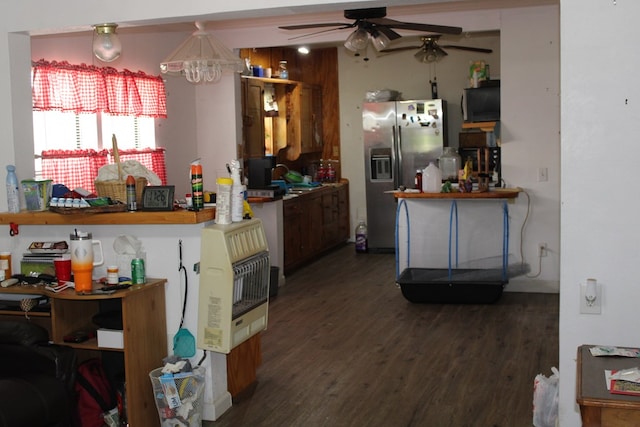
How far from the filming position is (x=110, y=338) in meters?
3.66

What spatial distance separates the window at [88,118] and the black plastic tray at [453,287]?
2580 millimetres

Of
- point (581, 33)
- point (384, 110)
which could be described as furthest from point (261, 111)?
point (581, 33)

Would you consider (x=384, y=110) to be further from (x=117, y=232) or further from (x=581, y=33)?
(x=581, y=33)

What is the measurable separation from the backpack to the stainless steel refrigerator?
216 inches

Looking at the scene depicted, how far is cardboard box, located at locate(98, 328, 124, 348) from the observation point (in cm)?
364

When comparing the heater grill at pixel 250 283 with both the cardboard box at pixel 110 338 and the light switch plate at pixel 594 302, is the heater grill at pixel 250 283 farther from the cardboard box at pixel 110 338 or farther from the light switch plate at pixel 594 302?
the light switch plate at pixel 594 302

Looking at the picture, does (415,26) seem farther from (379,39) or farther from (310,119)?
(310,119)

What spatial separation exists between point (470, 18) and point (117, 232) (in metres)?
4.23

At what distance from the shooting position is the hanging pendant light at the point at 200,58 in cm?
514

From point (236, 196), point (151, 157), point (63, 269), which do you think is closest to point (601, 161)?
point (236, 196)

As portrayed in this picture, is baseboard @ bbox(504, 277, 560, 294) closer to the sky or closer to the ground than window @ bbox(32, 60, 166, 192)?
closer to the ground

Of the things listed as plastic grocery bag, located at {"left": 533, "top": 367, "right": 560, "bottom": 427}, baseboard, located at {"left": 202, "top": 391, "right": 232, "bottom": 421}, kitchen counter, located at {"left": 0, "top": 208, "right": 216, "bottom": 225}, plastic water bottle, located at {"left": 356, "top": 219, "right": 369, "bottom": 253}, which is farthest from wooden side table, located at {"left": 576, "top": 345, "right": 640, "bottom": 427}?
plastic water bottle, located at {"left": 356, "top": 219, "right": 369, "bottom": 253}

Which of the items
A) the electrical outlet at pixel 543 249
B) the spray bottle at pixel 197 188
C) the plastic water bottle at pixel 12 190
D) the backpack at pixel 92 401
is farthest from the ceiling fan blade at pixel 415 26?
the backpack at pixel 92 401

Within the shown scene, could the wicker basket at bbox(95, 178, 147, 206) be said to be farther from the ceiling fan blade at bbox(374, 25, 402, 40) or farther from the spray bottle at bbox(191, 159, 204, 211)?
the ceiling fan blade at bbox(374, 25, 402, 40)
